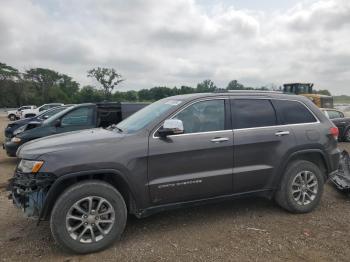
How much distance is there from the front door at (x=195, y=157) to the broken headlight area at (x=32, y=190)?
1161mm

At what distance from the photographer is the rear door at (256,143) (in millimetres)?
4305

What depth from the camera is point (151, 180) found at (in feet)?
12.5

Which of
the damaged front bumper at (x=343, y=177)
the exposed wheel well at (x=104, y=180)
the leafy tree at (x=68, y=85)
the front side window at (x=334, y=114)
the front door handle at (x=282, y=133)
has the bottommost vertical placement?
the damaged front bumper at (x=343, y=177)

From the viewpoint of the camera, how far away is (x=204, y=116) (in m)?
4.25

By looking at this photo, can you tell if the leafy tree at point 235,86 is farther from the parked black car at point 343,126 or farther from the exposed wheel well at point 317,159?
the parked black car at point 343,126

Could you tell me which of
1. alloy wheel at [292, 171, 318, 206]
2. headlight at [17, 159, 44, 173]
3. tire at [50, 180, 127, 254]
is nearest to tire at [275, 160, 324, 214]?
alloy wheel at [292, 171, 318, 206]

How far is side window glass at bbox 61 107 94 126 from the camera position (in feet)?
26.9

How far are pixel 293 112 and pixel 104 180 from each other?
2.94 m

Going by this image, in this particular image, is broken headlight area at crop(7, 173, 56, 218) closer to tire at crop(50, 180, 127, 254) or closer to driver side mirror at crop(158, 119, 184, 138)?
tire at crop(50, 180, 127, 254)

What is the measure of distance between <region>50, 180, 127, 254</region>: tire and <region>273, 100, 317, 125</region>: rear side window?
2.64 meters

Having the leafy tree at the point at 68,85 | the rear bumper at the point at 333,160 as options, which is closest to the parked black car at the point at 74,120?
the rear bumper at the point at 333,160

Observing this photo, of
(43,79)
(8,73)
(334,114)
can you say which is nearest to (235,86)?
(334,114)

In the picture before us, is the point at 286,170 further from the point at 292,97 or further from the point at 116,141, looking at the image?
the point at 116,141

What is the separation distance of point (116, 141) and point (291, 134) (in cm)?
252
